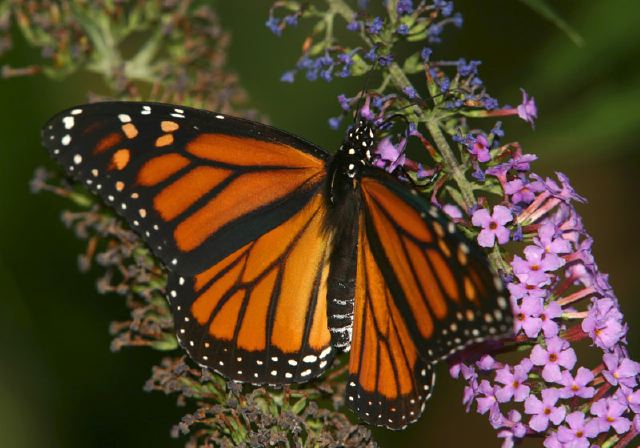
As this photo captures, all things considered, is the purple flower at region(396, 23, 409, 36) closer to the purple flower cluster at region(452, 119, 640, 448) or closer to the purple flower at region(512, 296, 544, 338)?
the purple flower cluster at region(452, 119, 640, 448)

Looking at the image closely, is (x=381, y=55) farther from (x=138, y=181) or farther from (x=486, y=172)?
(x=138, y=181)

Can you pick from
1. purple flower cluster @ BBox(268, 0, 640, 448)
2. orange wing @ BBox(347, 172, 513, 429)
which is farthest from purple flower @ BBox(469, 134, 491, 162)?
orange wing @ BBox(347, 172, 513, 429)

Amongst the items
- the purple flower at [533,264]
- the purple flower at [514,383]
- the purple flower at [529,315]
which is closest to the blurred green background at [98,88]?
the purple flower at [533,264]

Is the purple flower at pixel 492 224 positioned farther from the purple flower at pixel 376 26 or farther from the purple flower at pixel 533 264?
the purple flower at pixel 376 26

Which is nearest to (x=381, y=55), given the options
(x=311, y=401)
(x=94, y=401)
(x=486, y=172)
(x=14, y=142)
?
(x=486, y=172)

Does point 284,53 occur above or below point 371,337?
above

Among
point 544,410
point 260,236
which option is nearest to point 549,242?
point 544,410
